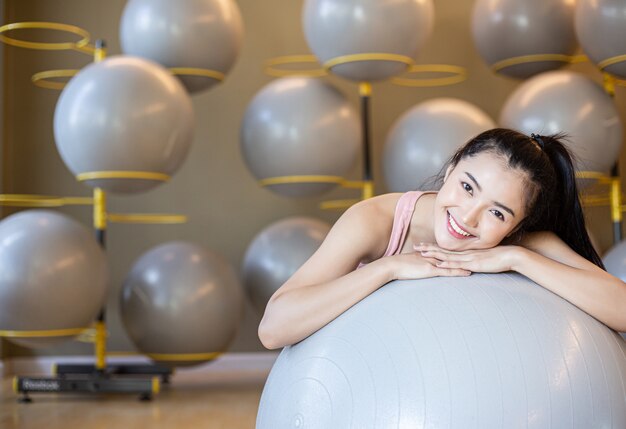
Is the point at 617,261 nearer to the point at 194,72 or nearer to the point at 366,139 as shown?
the point at 366,139

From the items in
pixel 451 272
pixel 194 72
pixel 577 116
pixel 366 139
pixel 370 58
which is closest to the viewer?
pixel 451 272

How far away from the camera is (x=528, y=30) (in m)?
3.62

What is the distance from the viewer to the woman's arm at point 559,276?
1509mm

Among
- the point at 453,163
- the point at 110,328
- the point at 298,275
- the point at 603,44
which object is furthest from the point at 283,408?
the point at 110,328

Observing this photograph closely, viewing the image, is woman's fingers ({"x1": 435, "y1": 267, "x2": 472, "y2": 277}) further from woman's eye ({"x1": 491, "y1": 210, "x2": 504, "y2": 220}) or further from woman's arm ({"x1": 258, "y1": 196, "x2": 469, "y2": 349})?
woman's eye ({"x1": 491, "y1": 210, "x2": 504, "y2": 220})

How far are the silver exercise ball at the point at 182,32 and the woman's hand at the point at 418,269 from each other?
230cm

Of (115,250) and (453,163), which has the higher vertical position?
(453,163)

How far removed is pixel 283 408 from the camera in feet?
4.83

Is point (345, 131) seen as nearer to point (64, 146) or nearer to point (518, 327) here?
point (64, 146)

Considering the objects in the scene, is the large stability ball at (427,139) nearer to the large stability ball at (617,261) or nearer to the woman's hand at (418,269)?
the large stability ball at (617,261)

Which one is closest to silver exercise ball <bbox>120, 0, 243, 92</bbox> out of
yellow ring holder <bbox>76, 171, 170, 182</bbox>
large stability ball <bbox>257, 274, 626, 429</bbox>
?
yellow ring holder <bbox>76, 171, 170, 182</bbox>

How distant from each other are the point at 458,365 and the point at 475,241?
310mm

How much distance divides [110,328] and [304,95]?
5.53 ft

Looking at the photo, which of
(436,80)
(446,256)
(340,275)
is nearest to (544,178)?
(446,256)
